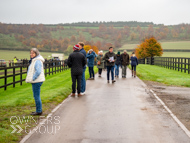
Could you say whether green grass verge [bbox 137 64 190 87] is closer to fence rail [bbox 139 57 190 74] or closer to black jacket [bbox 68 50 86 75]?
fence rail [bbox 139 57 190 74]

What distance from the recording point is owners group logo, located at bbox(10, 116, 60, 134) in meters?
7.03

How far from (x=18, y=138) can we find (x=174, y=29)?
18042cm

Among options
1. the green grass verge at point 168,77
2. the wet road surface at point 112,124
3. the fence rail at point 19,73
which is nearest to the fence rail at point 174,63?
the green grass verge at point 168,77

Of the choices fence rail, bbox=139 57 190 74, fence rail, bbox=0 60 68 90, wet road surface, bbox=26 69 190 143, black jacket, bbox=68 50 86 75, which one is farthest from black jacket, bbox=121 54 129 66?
wet road surface, bbox=26 69 190 143

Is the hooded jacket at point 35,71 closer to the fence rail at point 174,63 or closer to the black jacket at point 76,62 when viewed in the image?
the black jacket at point 76,62

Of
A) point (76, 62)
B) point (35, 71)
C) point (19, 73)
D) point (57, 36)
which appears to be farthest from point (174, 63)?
point (57, 36)

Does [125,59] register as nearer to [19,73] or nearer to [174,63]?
[19,73]

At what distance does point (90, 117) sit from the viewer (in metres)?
8.54

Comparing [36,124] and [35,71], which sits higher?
[35,71]

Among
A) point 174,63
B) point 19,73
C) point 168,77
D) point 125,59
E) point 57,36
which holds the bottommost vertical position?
point 168,77

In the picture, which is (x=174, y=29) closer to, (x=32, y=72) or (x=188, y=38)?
(x=188, y=38)

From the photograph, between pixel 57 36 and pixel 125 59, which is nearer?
pixel 125 59

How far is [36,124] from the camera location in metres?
7.65

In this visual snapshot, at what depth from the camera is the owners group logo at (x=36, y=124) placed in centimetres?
703
